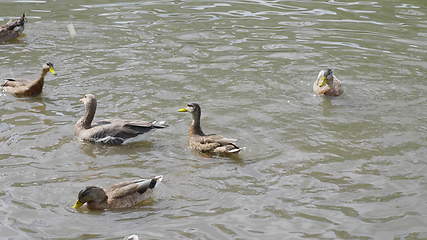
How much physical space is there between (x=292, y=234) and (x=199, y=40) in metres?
8.94

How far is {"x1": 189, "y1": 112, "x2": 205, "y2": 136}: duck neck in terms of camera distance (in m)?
10.9

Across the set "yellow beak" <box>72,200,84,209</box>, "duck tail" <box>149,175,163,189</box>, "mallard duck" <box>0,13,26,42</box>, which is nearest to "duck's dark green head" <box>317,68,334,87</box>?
"duck tail" <box>149,175,163,189</box>

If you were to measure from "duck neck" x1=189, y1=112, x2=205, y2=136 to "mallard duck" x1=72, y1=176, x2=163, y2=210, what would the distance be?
210cm

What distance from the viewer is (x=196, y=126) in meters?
11.0

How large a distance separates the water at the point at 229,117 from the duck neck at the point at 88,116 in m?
0.30

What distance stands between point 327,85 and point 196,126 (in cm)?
293

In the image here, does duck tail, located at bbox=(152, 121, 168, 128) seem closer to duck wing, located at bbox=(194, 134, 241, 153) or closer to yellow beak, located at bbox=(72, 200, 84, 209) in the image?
duck wing, located at bbox=(194, 134, 241, 153)

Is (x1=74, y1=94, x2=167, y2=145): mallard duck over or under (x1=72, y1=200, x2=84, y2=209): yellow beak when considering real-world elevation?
over

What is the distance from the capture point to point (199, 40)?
16344 millimetres

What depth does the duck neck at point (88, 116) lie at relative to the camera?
11180 mm

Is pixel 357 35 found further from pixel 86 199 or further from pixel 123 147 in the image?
pixel 86 199

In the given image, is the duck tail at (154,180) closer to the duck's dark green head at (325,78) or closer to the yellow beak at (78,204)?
the yellow beak at (78,204)

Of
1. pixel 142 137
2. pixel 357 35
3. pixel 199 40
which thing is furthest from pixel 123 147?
pixel 357 35

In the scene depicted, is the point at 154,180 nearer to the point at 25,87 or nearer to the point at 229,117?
the point at 229,117
